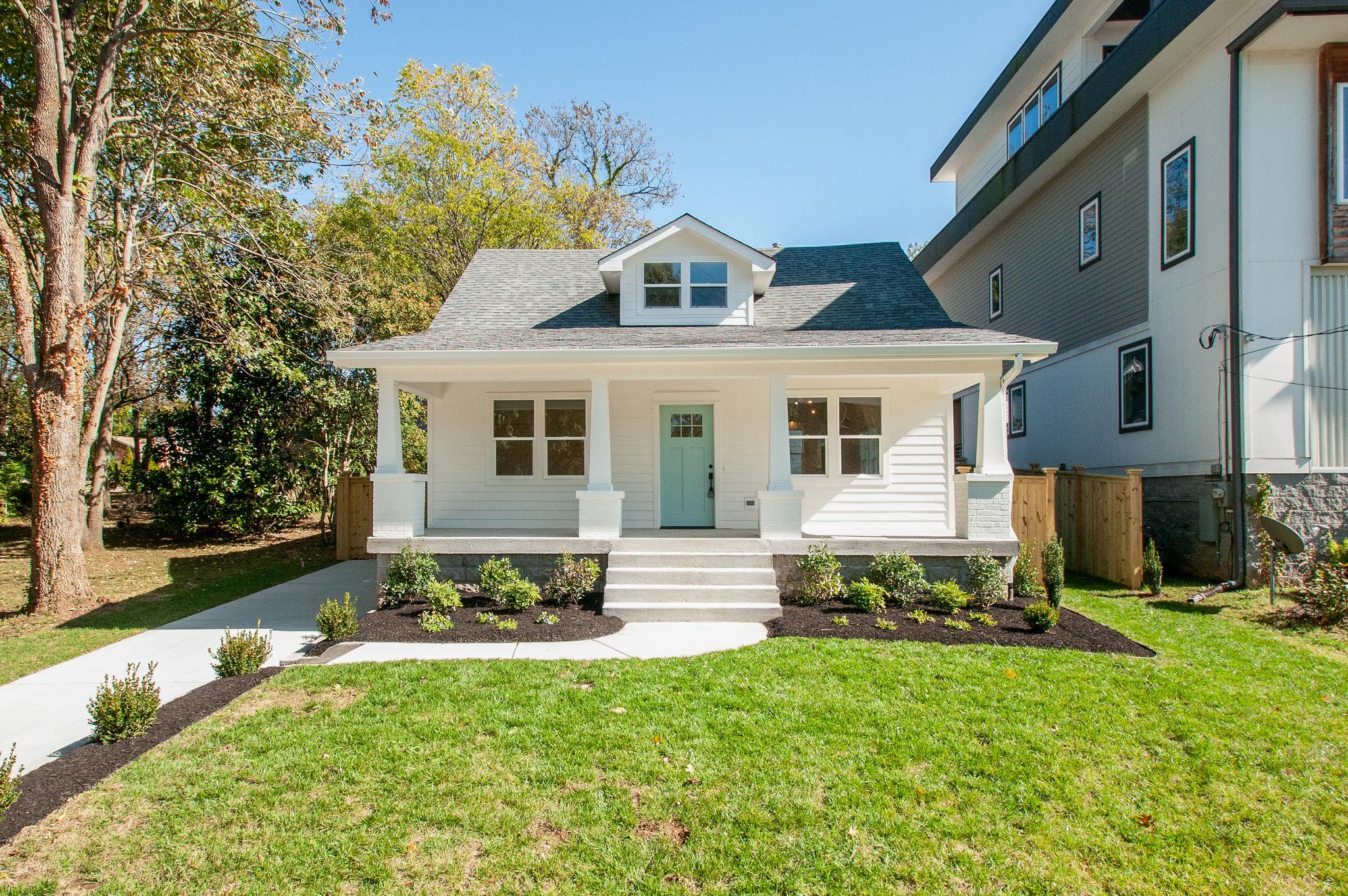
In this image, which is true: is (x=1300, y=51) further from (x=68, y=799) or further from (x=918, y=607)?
(x=68, y=799)

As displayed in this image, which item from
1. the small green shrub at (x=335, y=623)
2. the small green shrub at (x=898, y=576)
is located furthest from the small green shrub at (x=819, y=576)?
the small green shrub at (x=335, y=623)

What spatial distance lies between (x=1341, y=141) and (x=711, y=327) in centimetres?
839

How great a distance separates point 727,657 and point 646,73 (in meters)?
12.0

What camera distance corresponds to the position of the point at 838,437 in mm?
10492

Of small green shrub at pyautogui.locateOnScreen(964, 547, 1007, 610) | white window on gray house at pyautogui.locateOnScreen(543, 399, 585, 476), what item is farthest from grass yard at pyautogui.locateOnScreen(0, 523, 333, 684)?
small green shrub at pyautogui.locateOnScreen(964, 547, 1007, 610)

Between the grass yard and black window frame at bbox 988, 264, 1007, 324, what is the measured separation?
15.9 m

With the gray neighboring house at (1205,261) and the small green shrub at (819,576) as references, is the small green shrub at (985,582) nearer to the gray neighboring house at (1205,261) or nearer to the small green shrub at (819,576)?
the small green shrub at (819,576)

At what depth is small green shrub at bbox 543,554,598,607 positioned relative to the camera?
26.8ft

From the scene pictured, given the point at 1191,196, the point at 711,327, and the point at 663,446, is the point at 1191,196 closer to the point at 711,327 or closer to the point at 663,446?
the point at 711,327

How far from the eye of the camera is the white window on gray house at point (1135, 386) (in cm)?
1086

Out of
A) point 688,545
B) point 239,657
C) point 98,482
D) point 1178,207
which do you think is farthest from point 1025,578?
point 98,482

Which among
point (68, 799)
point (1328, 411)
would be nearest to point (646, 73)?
point (1328, 411)

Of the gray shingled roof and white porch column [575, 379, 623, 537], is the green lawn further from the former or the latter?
the gray shingled roof

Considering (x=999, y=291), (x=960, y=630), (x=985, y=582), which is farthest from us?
(x=999, y=291)
